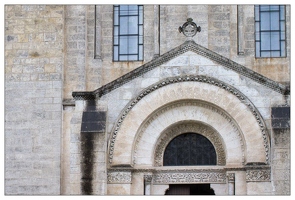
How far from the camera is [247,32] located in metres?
29.8

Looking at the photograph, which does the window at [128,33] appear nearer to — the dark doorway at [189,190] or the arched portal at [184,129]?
the arched portal at [184,129]

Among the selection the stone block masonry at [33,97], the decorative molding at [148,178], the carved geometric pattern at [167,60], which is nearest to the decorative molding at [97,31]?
the stone block masonry at [33,97]

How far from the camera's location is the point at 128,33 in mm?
30156

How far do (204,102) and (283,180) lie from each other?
3.16 meters

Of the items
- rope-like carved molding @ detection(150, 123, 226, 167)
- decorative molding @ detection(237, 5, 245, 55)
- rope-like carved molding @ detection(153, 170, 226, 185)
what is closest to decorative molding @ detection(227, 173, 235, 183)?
rope-like carved molding @ detection(153, 170, 226, 185)

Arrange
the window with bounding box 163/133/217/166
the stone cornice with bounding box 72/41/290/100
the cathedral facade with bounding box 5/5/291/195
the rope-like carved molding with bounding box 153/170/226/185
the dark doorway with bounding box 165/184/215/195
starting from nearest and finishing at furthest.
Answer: the cathedral facade with bounding box 5/5/291/195 < the stone cornice with bounding box 72/41/290/100 < the rope-like carved molding with bounding box 153/170/226/185 < the dark doorway with bounding box 165/184/215/195 < the window with bounding box 163/133/217/166

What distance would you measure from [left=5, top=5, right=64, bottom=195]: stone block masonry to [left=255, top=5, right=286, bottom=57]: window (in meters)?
6.23

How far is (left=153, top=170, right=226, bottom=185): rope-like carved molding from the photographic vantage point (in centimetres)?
2709

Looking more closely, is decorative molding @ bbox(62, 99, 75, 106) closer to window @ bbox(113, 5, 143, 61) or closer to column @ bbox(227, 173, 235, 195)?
window @ bbox(113, 5, 143, 61)

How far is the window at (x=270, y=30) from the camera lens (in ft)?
97.8

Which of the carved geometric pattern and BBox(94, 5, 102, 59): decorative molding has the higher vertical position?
BBox(94, 5, 102, 59): decorative molding

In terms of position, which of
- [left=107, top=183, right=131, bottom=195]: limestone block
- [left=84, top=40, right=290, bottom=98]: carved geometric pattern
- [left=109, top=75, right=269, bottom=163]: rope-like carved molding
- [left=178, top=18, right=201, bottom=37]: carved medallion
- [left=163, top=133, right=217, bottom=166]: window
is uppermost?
[left=178, top=18, right=201, bottom=37]: carved medallion

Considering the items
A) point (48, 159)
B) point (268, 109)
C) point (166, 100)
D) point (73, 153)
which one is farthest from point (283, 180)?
point (48, 159)

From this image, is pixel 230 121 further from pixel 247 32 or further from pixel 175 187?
pixel 247 32
